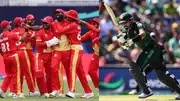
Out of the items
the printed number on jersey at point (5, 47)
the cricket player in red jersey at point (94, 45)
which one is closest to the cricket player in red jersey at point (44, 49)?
the printed number on jersey at point (5, 47)

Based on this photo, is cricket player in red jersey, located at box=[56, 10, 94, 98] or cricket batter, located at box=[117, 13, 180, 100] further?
cricket player in red jersey, located at box=[56, 10, 94, 98]

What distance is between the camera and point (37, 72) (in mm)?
12312

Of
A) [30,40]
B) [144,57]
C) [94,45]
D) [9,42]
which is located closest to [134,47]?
[94,45]

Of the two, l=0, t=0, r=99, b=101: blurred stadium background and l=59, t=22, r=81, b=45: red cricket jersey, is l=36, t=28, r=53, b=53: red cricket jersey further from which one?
l=0, t=0, r=99, b=101: blurred stadium background

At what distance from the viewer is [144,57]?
10758 millimetres

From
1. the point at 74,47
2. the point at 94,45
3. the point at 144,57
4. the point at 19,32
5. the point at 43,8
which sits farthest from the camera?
the point at 43,8

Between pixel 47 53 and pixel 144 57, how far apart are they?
2347mm

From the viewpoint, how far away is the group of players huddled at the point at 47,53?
11.8m

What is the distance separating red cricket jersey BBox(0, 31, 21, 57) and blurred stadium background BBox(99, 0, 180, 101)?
338cm

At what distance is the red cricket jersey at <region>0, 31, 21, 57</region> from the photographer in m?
11.9

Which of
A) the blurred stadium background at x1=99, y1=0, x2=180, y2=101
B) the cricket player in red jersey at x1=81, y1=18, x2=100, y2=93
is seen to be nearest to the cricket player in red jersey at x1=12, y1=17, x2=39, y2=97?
the cricket player in red jersey at x1=81, y1=18, x2=100, y2=93

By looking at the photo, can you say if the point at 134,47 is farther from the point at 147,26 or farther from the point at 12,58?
the point at 12,58

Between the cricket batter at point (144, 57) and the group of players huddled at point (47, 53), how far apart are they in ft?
4.52

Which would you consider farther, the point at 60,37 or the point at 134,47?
the point at 134,47
